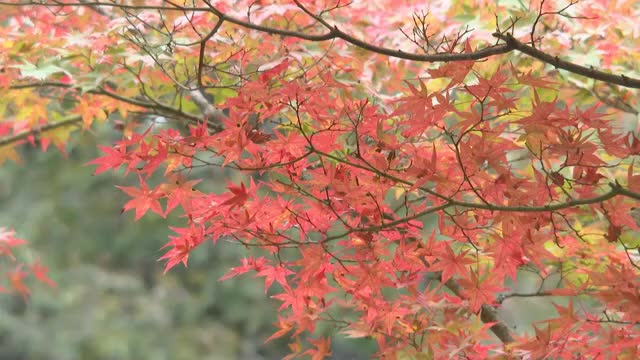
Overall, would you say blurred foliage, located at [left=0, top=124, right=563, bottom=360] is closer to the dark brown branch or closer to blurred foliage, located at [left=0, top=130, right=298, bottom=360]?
blurred foliage, located at [left=0, top=130, right=298, bottom=360]

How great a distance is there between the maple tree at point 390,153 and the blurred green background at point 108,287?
8.54 ft

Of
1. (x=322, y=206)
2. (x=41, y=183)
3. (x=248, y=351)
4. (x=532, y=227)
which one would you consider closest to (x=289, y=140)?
(x=322, y=206)

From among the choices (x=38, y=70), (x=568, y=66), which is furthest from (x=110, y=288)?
(x=568, y=66)

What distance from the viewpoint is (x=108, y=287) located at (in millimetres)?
4758

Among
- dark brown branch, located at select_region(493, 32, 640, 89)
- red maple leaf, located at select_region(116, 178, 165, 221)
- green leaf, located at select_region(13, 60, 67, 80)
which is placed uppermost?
green leaf, located at select_region(13, 60, 67, 80)

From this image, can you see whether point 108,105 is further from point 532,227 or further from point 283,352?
point 283,352

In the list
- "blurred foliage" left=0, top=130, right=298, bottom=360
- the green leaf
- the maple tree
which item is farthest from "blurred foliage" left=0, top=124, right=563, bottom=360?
the green leaf

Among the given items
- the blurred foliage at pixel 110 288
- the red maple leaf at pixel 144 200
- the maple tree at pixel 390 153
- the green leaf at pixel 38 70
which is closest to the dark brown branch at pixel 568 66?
the maple tree at pixel 390 153

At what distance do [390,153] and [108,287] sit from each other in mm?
3829

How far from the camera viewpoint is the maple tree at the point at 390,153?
117cm

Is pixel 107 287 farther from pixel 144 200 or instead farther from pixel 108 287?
pixel 144 200

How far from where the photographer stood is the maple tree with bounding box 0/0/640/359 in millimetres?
1173

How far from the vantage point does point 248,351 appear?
4.78m

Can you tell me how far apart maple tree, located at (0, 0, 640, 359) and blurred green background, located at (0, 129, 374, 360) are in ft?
8.54
